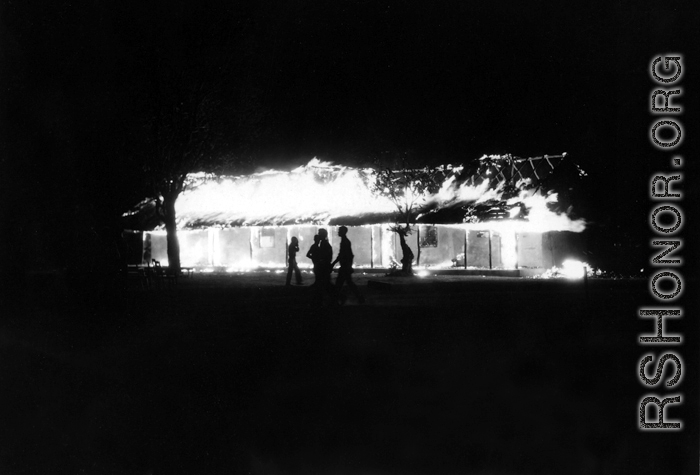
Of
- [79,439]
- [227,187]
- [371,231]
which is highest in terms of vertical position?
[227,187]

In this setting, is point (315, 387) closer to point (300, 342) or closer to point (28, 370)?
point (300, 342)

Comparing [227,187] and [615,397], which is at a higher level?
[227,187]

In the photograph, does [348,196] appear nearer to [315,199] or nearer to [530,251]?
[315,199]

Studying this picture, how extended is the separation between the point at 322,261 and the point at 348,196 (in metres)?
21.8

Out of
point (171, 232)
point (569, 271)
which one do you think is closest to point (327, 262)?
point (569, 271)

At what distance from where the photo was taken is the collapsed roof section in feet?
101

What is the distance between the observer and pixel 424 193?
33.7 meters

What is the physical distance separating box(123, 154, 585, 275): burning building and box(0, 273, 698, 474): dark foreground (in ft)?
56.7

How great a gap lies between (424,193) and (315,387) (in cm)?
2688

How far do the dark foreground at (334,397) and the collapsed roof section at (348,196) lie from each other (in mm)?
17860

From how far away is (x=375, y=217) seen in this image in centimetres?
3403

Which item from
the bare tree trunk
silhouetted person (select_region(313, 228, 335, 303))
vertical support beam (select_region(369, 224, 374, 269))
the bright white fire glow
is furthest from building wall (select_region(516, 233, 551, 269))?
silhouetted person (select_region(313, 228, 335, 303))

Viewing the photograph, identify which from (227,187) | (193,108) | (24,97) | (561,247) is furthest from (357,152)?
(24,97)

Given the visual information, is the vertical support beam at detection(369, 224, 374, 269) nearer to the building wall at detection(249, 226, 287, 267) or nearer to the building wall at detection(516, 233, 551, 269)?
the building wall at detection(249, 226, 287, 267)
